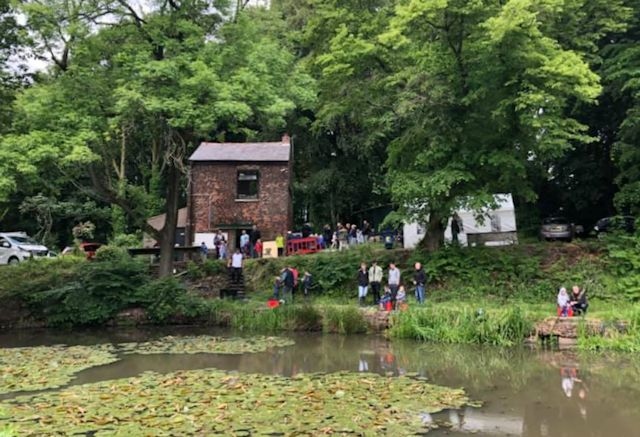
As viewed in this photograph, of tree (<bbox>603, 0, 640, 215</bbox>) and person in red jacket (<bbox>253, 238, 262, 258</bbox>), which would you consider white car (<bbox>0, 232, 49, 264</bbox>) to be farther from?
tree (<bbox>603, 0, 640, 215</bbox>)

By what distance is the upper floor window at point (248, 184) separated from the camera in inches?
1248

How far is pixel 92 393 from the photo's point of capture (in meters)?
9.96

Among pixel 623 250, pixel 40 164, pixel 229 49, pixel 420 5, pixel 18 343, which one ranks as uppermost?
pixel 420 5

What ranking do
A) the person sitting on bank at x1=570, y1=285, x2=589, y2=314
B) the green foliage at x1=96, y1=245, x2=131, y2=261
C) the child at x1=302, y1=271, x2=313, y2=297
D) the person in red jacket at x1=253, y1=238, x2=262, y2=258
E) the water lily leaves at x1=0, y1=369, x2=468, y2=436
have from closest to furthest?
the water lily leaves at x1=0, y1=369, x2=468, y2=436 < the person sitting on bank at x1=570, y1=285, x2=589, y2=314 < the child at x1=302, y1=271, x2=313, y2=297 < the green foliage at x1=96, y1=245, x2=131, y2=261 < the person in red jacket at x1=253, y1=238, x2=262, y2=258

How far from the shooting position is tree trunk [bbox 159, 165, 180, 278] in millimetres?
21688

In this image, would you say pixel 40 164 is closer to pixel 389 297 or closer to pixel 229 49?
pixel 229 49

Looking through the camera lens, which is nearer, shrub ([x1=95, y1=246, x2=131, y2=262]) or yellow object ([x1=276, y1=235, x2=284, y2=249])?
shrub ([x1=95, y1=246, x2=131, y2=262])

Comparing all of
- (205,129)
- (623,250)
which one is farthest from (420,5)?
(623,250)

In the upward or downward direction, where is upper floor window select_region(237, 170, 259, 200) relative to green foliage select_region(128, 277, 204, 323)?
upward

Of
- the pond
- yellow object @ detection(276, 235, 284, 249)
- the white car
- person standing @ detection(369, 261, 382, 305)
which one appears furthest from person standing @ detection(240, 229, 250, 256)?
the pond

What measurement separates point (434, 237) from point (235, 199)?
12.6 meters

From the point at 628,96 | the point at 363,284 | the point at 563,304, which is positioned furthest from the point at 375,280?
the point at 628,96

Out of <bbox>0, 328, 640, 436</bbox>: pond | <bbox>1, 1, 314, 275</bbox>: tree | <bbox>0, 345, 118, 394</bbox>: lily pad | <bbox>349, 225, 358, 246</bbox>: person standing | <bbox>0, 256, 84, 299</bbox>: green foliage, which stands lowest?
<bbox>0, 328, 640, 436</bbox>: pond

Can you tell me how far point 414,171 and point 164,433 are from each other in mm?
14694
